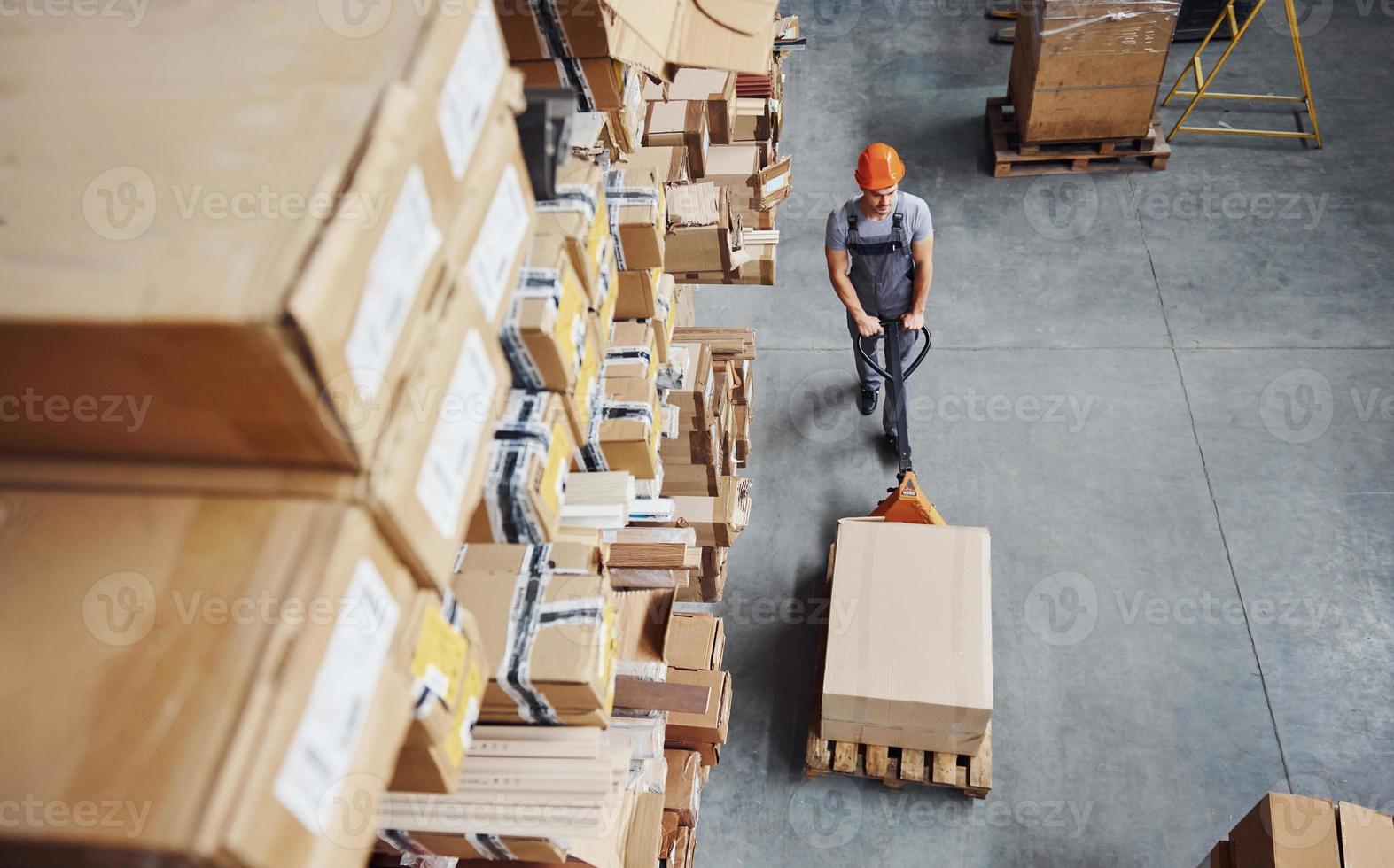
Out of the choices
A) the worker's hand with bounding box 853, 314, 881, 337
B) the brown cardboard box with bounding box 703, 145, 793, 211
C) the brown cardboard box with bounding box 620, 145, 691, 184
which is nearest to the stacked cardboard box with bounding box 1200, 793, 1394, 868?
the worker's hand with bounding box 853, 314, 881, 337

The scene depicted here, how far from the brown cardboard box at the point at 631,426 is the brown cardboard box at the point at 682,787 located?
5.11 feet

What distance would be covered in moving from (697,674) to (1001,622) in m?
1.77

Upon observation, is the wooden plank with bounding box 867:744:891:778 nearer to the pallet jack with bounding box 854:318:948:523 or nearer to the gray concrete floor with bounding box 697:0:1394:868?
the gray concrete floor with bounding box 697:0:1394:868

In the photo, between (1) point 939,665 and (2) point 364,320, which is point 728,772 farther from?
(2) point 364,320

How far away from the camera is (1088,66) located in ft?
21.0

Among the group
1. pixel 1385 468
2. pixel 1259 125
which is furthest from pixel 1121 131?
pixel 1385 468

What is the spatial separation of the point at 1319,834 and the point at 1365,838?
16 centimetres

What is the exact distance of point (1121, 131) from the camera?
685 centimetres

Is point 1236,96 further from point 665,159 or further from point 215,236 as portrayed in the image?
point 215,236

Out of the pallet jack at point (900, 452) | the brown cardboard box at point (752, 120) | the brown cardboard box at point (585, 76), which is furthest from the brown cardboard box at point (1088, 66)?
the brown cardboard box at point (585, 76)

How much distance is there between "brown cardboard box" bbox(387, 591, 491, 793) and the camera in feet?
4.72

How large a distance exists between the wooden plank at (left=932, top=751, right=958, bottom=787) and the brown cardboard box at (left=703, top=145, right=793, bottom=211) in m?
3.32

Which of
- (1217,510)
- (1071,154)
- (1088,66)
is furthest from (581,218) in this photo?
(1071,154)

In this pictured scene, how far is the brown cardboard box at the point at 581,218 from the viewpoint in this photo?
2021mm
